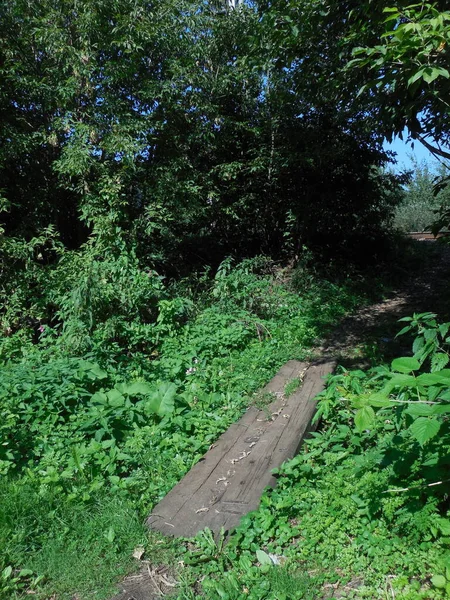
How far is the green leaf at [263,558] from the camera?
232 cm

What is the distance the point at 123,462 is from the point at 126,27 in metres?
6.79

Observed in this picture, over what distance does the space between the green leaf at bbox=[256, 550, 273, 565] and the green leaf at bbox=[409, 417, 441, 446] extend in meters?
1.09

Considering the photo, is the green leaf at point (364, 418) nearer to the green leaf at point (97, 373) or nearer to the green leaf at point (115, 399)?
the green leaf at point (115, 399)

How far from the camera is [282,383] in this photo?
4.53 metres

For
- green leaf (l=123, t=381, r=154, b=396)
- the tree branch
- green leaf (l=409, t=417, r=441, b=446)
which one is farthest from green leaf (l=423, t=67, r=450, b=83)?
green leaf (l=123, t=381, r=154, b=396)

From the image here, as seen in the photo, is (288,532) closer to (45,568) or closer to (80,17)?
(45,568)

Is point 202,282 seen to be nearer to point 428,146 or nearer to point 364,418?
point 428,146

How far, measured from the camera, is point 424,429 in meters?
1.80

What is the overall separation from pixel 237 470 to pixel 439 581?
4.47ft

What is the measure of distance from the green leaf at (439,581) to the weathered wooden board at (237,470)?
102cm

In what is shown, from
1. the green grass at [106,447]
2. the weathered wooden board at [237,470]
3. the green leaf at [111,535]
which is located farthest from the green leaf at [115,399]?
the green leaf at [111,535]

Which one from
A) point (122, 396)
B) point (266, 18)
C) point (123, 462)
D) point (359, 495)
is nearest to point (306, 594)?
point (359, 495)

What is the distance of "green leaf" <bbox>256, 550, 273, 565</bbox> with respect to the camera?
2.32 metres

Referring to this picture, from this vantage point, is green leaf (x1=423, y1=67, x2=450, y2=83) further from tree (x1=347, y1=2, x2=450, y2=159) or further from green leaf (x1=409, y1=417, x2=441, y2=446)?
green leaf (x1=409, y1=417, x2=441, y2=446)
